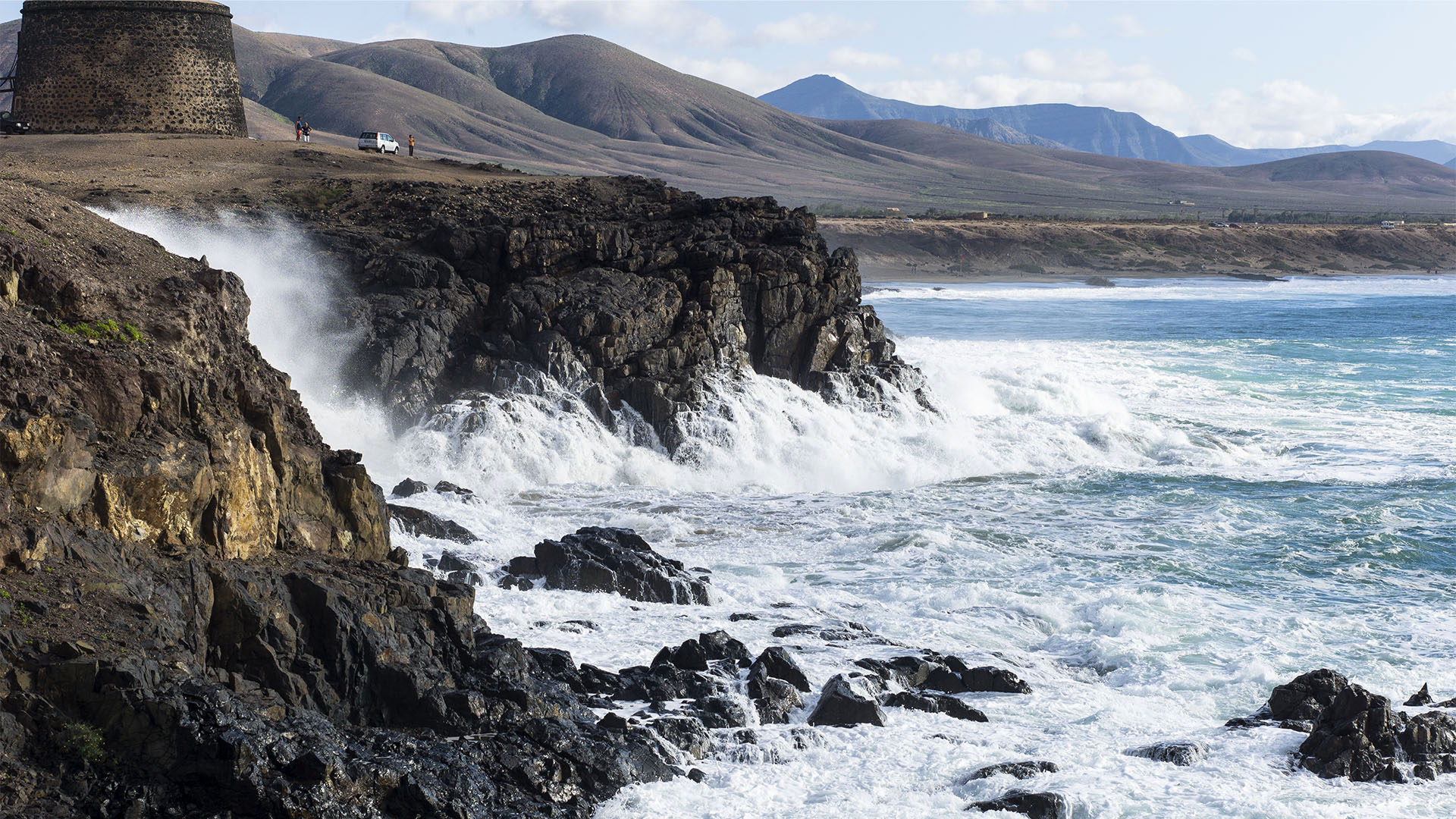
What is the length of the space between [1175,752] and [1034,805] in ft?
5.70

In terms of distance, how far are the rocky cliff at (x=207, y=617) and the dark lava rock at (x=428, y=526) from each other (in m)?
4.00

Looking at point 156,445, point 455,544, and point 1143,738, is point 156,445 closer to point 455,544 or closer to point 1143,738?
point 455,544

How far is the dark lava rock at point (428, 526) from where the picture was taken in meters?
17.2

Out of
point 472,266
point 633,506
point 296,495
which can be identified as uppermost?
point 472,266

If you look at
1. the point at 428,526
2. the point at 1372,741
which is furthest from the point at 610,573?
the point at 1372,741

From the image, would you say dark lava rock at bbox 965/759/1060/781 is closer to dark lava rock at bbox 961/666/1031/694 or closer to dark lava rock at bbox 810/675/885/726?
dark lava rock at bbox 810/675/885/726

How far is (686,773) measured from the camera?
35.0 ft

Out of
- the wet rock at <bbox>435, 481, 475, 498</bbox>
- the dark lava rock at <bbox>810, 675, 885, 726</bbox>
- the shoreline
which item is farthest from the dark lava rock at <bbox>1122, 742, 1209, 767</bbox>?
the shoreline

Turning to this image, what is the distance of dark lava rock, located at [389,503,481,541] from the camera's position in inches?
678

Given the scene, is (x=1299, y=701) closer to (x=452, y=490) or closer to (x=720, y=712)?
(x=720, y=712)

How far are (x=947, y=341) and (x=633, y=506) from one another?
23489mm

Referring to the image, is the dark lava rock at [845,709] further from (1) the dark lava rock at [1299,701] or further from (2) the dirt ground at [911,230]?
(2) the dirt ground at [911,230]

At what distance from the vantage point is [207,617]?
32.3 feet

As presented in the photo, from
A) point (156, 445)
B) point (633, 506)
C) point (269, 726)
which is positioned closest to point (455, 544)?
point (633, 506)
